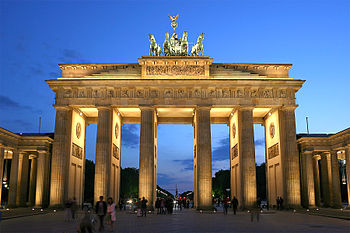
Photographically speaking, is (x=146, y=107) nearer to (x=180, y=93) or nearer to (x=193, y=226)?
(x=180, y=93)

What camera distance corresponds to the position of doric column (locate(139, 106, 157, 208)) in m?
37.7

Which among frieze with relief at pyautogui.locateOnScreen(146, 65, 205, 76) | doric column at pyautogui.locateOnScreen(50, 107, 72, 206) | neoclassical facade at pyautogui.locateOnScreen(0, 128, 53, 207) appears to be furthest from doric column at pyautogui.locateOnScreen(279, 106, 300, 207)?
neoclassical facade at pyautogui.locateOnScreen(0, 128, 53, 207)

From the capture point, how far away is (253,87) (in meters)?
40.0

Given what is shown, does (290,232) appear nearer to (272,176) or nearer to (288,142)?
(288,142)

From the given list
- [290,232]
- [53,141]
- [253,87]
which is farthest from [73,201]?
[253,87]

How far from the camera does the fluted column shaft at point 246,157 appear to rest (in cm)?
3769

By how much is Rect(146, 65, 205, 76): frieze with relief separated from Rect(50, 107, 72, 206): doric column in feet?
35.9

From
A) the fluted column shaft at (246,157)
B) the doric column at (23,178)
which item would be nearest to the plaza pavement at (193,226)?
the fluted column shaft at (246,157)

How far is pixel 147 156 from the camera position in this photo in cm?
3859

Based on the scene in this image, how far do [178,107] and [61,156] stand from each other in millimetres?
14482

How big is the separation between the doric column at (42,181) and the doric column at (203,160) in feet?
57.8

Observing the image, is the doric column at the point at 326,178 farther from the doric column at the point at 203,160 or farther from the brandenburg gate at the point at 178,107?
the doric column at the point at 203,160

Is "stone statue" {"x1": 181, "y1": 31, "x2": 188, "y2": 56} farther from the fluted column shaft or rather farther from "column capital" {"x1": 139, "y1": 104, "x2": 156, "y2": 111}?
the fluted column shaft

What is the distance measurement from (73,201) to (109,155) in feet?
50.4
